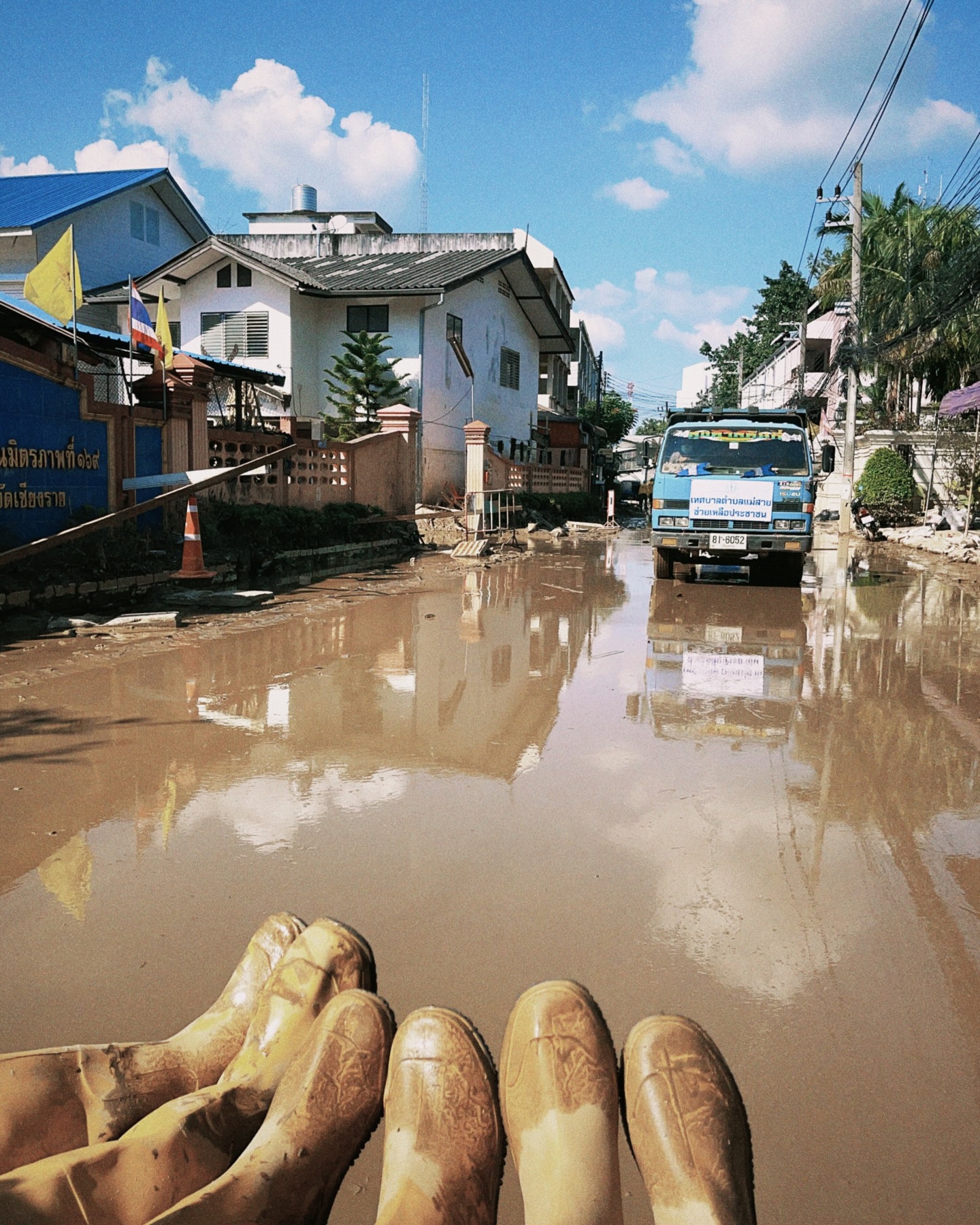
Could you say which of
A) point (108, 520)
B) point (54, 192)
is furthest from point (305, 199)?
point (108, 520)

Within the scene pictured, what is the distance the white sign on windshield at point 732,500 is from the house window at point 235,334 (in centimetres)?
1652

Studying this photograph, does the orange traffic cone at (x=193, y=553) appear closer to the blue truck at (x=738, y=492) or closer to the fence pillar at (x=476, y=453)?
the blue truck at (x=738, y=492)

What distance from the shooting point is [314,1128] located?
1.77 metres

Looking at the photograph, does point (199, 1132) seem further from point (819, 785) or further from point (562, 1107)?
point (819, 785)

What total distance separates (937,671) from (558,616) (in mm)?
4155

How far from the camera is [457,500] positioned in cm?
2486

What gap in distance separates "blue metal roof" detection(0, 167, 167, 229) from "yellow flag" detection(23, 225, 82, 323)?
1708cm

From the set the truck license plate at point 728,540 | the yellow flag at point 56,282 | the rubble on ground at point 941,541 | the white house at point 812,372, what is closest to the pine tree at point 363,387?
the rubble on ground at point 941,541

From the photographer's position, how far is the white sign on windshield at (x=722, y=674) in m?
7.33

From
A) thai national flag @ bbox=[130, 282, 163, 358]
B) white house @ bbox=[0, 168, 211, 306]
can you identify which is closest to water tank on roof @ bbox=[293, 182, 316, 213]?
white house @ bbox=[0, 168, 211, 306]

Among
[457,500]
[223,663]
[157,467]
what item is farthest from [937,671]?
[457,500]

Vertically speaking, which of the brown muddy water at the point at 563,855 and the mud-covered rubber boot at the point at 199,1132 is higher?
the mud-covered rubber boot at the point at 199,1132

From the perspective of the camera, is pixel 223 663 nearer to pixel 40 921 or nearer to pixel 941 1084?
pixel 40 921

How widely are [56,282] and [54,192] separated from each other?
2197 cm
